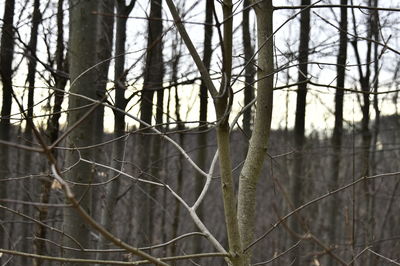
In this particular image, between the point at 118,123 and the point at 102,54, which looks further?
the point at 102,54

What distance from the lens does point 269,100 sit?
3137 mm

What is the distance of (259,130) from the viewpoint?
123 inches

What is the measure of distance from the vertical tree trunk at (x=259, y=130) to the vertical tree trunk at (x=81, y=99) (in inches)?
119

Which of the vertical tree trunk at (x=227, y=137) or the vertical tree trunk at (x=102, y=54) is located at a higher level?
the vertical tree trunk at (x=102, y=54)

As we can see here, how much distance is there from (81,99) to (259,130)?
317 cm

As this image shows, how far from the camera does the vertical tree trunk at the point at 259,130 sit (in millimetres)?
3121

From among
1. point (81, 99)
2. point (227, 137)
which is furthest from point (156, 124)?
point (81, 99)

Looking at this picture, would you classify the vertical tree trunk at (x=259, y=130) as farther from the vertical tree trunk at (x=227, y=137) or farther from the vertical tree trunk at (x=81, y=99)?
the vertical tree trunk at (x=81, y=99)

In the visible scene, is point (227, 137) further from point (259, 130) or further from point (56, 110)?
point (56, 110)

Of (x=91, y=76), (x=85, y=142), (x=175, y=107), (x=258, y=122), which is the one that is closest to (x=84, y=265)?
(x=85, y=142)

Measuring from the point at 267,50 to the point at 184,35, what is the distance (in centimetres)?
72

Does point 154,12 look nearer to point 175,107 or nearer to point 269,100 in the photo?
point 175,107

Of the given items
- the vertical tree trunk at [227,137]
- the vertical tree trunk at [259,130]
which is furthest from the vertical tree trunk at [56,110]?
the vertical tree trunk at [227,137]

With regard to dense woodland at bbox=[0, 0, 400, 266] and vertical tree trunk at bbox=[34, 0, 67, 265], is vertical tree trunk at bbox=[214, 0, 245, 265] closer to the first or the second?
dense woodland at bbox=[0, 0, 400, 266]
